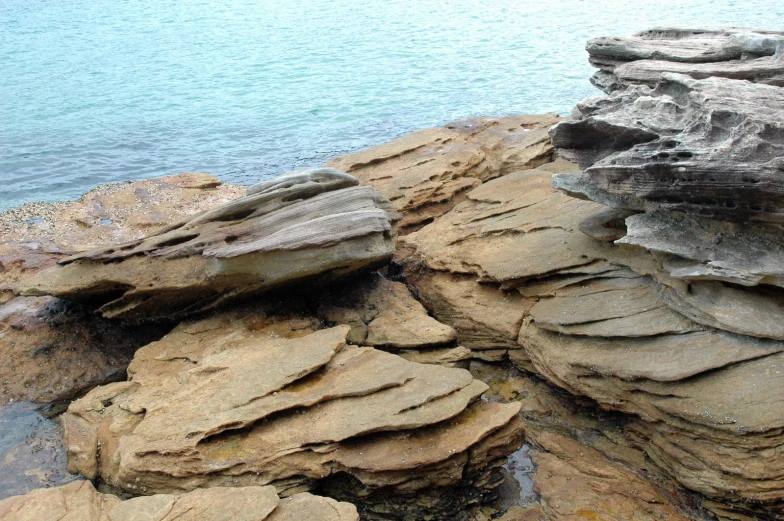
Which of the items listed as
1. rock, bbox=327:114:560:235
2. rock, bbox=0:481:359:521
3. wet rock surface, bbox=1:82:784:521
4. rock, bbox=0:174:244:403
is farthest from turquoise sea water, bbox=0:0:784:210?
rock, bbox=0:481:359:521

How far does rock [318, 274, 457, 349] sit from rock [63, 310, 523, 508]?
0.88 metres

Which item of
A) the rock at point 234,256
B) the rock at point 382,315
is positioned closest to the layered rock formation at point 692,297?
the rock at point 382,315

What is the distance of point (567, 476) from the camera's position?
8.39 m

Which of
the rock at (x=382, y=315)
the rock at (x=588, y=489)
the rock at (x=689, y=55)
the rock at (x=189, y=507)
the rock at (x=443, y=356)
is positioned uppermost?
the rock at (x=689, y=55)

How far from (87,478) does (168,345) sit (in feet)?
7.37

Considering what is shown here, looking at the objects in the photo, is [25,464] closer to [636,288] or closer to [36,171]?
[636,288]

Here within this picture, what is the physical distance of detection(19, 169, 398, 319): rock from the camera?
9.91 m

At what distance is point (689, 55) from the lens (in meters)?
10.8

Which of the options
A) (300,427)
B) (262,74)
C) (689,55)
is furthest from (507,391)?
(262,74)

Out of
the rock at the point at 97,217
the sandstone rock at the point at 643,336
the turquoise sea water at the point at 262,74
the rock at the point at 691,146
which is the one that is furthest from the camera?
the turquoise sea water at the point at 262,74

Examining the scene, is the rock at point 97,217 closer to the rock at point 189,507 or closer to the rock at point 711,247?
the rock at point 189,507

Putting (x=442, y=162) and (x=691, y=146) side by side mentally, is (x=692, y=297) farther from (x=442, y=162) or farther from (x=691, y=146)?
(x=442, y=162)

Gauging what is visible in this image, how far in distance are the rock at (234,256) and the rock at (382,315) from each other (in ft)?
1.66

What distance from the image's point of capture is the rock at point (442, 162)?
44.6 feet
